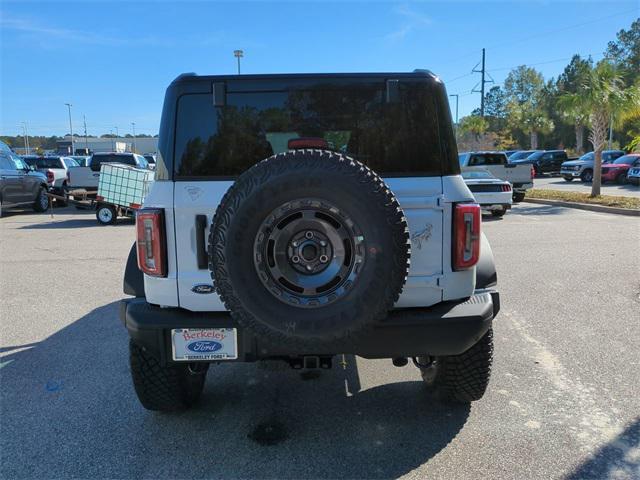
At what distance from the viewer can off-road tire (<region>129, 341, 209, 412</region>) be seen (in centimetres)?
313

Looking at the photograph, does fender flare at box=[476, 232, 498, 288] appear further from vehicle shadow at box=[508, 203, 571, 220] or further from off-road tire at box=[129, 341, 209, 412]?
vehicle shadow at box=[508, 203, 571, 220]

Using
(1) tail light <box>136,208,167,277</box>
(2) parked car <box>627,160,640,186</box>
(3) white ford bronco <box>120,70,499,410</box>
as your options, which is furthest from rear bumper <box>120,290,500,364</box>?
(2) parked car <box>627,160,640,186</box>

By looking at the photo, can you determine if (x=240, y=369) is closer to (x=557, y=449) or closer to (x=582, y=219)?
(x=557, y=449)

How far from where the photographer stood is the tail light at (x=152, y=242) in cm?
275

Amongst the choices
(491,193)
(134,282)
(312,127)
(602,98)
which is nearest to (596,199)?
(602,98)

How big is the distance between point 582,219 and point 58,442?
514 inches

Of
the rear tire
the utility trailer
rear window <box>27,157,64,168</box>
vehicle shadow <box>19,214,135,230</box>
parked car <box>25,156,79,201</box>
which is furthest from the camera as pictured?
rear window <box>27,157,64,168</box>

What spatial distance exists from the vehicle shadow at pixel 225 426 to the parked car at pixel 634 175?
2432 cm

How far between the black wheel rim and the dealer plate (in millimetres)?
453

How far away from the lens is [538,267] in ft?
24.4

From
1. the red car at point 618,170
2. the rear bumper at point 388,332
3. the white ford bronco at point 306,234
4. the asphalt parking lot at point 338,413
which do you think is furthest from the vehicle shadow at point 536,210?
the rear bumper at point 388,332

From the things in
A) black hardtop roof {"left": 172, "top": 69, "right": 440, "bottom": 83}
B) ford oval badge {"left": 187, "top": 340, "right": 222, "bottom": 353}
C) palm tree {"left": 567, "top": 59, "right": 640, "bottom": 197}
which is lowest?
ford oval badge {"left": 187, "top": 340, "right": 222, "bottom": 353}

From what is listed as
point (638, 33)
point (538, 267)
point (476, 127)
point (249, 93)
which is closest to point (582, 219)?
point (538, 267)

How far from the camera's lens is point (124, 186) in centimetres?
1301
